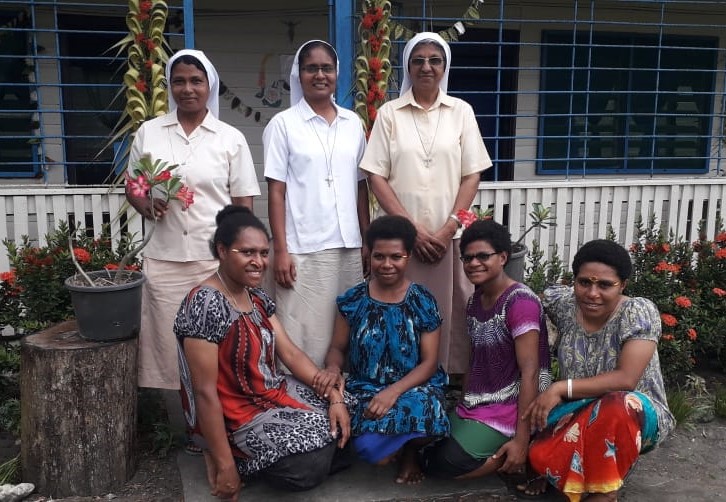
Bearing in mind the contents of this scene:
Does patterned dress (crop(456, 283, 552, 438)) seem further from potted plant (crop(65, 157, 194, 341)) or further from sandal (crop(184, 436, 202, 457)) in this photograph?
potted plant (crop(65, 157, 194, 341))

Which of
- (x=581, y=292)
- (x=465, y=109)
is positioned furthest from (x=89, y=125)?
(x=581, y=292)

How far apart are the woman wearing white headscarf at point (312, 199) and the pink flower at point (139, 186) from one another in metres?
0.54

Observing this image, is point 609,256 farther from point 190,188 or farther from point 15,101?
point 15,101

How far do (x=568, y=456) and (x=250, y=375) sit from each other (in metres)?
1.27

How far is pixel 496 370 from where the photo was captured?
2.84 meters

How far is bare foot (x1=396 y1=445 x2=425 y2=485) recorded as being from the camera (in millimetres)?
2850

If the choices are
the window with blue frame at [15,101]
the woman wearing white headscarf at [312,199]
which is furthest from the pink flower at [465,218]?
the window with blue frame at [15,101]

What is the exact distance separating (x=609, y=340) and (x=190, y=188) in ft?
6.20

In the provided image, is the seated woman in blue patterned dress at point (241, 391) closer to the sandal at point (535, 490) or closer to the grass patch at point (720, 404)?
the sandal at point (535, 490)

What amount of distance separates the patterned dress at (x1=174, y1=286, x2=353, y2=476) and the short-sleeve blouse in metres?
1.05

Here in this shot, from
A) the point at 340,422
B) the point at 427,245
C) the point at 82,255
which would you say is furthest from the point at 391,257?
the point at 82,255

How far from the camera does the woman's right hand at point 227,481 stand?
2.47 meters

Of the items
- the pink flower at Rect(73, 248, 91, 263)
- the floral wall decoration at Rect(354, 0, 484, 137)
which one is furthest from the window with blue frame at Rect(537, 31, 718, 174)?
the pink flower at Rect(73, 248, 91, 263)

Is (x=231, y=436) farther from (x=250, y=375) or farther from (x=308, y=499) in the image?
(x=308, y=499)
